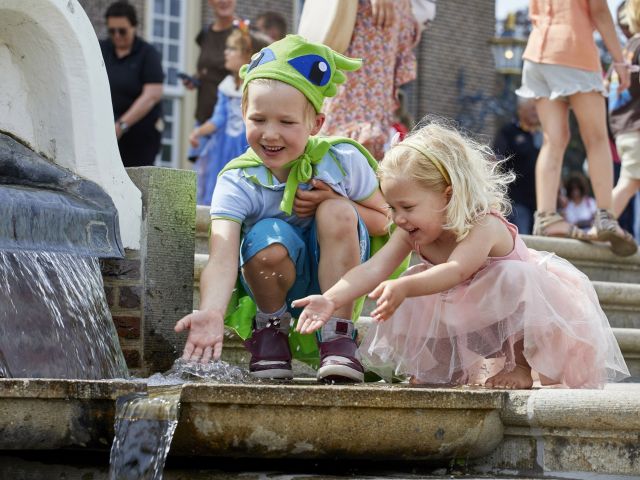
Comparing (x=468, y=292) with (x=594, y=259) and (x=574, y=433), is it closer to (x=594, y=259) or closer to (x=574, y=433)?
(x=574, y=433)

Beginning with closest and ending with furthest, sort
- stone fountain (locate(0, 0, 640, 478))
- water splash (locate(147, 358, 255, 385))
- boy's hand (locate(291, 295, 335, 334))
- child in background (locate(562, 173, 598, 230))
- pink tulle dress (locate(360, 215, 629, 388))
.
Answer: stone fountain (locate(0, 0, 640, 478))
boy's hand (locate(291, 295, 335, 334))
water splash (locate(147, 358, 255, 385))
pink tulle dress (locate(360, 215, 629, 388))
child in background (locate(562, 173, 598, 230))

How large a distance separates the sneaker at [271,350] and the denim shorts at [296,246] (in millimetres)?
109

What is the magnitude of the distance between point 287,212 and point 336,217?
0.52ft

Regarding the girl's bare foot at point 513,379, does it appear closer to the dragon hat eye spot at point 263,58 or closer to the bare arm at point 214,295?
the bare arm at point 214,295

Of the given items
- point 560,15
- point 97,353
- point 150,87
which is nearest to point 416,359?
point 97,353

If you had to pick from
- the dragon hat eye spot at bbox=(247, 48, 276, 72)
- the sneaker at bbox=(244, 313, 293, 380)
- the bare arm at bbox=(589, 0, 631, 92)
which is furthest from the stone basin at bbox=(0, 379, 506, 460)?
the bare arm at bbox=(589, 0, 631, 92)

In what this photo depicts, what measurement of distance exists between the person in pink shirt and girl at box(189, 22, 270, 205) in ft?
7.13

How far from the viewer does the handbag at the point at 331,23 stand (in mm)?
5836

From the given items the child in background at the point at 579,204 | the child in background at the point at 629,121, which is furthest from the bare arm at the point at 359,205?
the child in background at the point at 579,204

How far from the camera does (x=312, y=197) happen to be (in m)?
3.97

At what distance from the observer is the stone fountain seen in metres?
2.94

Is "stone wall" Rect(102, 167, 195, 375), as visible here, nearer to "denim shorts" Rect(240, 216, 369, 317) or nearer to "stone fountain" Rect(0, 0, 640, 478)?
"stone fountain" Rect(0, 0, 640, 478)

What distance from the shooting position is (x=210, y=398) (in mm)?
2912

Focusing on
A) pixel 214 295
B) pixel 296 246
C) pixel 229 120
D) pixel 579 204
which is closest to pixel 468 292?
pixel 296 246
